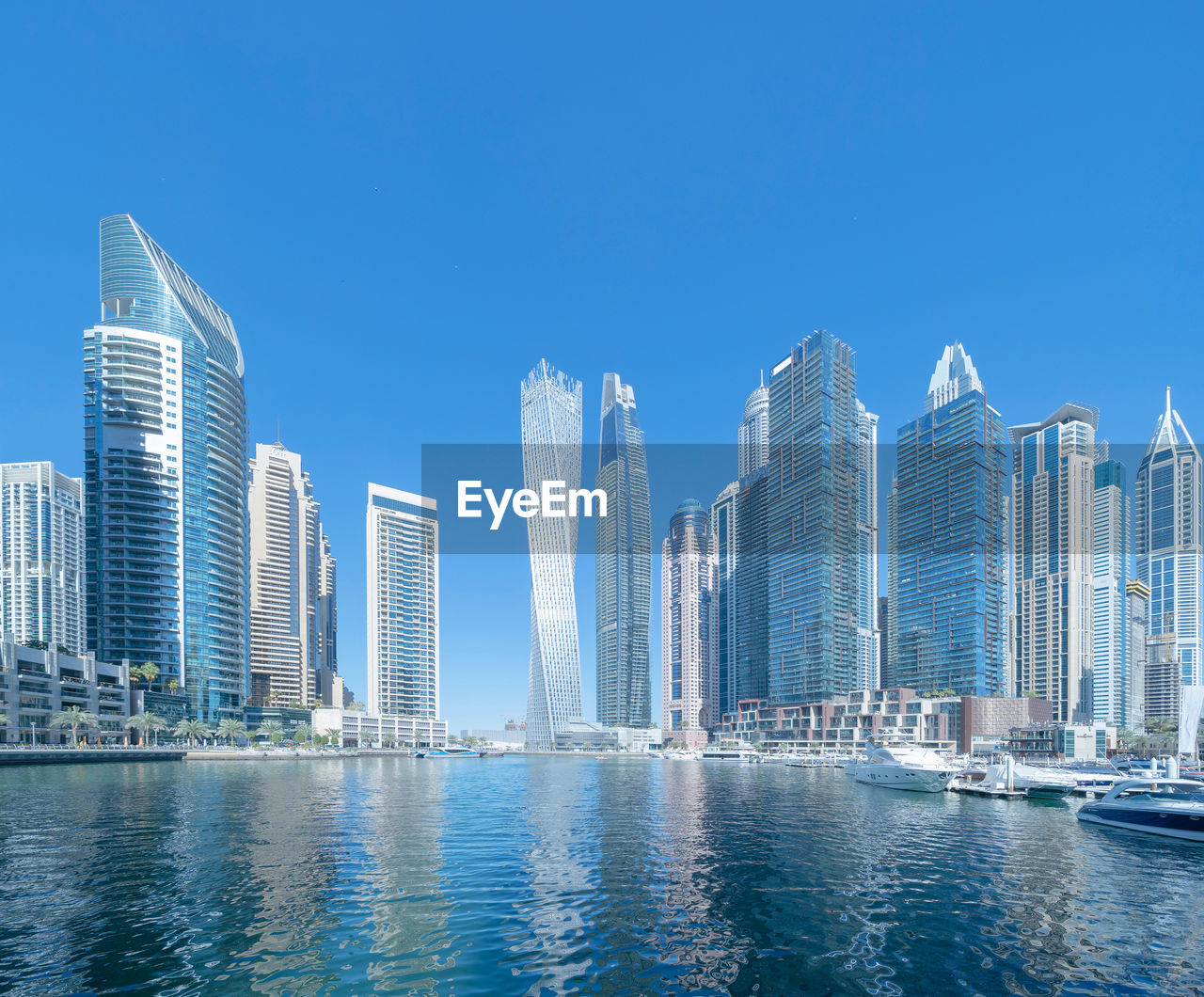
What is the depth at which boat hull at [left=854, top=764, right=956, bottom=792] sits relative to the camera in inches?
4168

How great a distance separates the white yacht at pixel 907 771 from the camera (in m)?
106

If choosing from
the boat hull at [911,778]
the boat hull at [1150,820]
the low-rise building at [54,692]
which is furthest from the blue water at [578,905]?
the low-rise building at [54,692]

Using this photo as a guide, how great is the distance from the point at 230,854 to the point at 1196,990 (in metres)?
47.2

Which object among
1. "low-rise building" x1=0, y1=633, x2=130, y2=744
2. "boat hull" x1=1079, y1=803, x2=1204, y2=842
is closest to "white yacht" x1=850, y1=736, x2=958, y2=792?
"boat hull" x1=1079, y1=803, x2=1204, y2=842

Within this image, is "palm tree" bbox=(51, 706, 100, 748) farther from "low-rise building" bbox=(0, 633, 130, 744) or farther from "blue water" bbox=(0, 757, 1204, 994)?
"blue water" bbox=(0, 757, 1204, 994)

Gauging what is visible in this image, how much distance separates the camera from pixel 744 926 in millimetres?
31375

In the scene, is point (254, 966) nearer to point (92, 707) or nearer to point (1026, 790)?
point (1026, 790)

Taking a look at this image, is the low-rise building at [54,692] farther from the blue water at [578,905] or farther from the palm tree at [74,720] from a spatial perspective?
the blue water at [578,905]

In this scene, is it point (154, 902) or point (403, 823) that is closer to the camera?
point (154, 902)

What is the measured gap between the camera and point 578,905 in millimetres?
34344

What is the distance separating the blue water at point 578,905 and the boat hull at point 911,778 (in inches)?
1577

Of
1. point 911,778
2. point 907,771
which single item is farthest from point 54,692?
point 911,778

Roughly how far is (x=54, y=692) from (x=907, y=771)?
178924 mm

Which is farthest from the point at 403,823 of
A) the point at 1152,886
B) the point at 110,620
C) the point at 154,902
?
the point at 110,620
